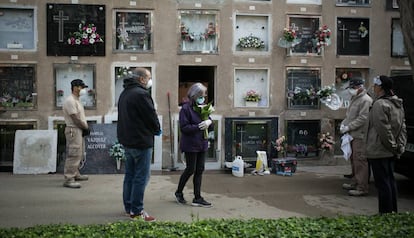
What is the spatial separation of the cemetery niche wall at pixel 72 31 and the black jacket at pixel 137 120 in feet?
11.8

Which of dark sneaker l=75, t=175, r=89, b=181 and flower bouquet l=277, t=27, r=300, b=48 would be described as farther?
flower bouquet l=277, t=27, r=300, b=48

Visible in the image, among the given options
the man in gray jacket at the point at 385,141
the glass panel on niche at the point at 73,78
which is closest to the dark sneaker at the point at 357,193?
the man in gray jacket at the point at 385,141

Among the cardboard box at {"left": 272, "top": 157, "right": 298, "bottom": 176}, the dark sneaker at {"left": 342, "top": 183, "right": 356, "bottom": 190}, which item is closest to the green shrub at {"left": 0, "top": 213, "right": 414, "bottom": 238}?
the dark sneaker at {"left": 342, "top": 183, "right": 356, "bottom": 190}

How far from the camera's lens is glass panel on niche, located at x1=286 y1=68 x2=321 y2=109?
9555 millimetres

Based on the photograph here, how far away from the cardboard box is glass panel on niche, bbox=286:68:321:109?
4.05 ft

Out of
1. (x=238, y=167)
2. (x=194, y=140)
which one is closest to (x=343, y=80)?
(x=238, y=167)

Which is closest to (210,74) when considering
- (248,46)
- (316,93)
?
(248,46)

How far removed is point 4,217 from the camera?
5609 mm

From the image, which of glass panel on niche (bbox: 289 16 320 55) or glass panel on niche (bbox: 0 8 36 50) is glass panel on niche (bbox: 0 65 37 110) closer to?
glass panel on niche (bbox: 0 8 36 50)

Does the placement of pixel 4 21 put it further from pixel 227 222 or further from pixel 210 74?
pixel 227 222

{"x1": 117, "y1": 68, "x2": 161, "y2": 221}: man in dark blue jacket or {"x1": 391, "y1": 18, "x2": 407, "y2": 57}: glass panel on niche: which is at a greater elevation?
{"x1": 391, "y1": 18, "x2": 407, "y2": 57}: glass panel on niche

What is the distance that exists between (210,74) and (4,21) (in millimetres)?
3835

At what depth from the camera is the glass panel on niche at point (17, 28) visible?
875cm

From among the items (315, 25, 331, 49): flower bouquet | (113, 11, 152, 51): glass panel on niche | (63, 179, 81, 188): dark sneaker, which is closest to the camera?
(63, 179, 81, 188): dark sneaker
